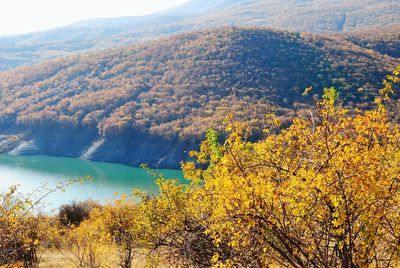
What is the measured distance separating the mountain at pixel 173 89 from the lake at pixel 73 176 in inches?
142

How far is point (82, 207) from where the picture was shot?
27234mm

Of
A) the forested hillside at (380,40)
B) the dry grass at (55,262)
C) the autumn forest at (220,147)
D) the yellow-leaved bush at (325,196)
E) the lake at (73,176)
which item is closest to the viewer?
the yellow-leaved bush at (325,196)

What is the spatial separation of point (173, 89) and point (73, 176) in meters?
33.8

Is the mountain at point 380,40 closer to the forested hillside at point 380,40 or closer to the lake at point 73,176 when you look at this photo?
the forested hillside at point 380,40

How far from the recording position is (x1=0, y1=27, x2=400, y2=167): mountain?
65.8 metres

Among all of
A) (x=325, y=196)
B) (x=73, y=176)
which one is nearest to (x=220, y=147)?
(x=325, y=196)

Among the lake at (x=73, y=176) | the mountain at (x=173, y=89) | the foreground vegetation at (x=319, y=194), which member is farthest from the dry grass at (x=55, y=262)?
the mountain at (x=173, y=89)

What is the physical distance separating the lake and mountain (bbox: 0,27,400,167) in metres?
3.60

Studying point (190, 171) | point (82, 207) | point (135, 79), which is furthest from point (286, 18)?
point (190, 171)

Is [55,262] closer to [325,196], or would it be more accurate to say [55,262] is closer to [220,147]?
[220,147]

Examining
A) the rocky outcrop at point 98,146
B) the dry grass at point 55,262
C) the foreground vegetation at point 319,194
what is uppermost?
the foreground vegetation at point 319,194

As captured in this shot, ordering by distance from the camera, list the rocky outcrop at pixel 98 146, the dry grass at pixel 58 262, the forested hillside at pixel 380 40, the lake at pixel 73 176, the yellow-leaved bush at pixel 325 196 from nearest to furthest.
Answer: the yellow-leaved bush at pixel 325 196
the dry grass at pixel 58 262
the lake at pixel 73 176
the rocky outcrop at pixel 98 146
the forested hillside at pixel 380 40

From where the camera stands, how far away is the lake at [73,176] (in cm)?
4316

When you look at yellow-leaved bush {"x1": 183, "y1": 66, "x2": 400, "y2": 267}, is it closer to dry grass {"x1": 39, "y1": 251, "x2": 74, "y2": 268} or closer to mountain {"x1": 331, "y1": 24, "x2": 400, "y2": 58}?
dry grass {"x1": 39, "y1": 251, "x2": 74, "y2": 268}
